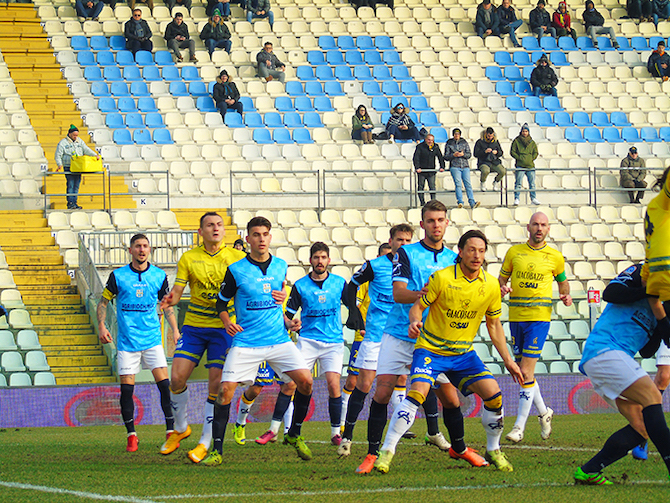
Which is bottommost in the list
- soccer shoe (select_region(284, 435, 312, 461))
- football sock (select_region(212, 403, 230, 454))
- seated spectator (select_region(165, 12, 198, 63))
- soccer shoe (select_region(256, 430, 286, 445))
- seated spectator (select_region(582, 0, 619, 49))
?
soccer shoe (select_region(256, 430, 286, 445))

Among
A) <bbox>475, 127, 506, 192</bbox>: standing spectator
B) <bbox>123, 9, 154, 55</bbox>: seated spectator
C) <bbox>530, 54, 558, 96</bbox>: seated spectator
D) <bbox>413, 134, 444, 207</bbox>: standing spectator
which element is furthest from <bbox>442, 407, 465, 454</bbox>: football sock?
<bbox>123, 9, 154, 55</bbox>: seated spectator

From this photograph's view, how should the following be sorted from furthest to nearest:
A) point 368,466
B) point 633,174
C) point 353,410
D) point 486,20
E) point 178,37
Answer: point 486,20 → point 178,37 → point 633,174 → point 353,410 → point 368,466

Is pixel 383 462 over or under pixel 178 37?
under

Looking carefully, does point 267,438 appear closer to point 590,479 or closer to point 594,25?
point 590,479

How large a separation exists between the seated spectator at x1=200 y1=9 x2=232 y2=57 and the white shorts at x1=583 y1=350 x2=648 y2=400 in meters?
19.7

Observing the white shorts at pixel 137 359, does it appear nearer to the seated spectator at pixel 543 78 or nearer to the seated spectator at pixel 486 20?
the seated spectator at pixel 543 78

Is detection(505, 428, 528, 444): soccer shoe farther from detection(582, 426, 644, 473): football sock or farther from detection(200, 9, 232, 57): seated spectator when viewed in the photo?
detection(200, 9, 232, 57): seated spectator

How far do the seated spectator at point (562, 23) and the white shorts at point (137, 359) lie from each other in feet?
67.7

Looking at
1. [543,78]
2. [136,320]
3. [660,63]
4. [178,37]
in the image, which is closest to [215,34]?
[178,37]

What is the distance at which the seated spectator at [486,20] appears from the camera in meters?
26.0

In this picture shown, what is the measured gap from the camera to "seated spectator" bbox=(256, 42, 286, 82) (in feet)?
76.6

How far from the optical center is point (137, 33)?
77.8 feet

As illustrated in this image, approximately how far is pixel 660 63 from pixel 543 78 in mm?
3647

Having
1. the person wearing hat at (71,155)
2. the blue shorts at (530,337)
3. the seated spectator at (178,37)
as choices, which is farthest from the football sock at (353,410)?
the seated spectator at (178,37)
